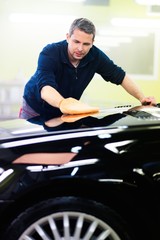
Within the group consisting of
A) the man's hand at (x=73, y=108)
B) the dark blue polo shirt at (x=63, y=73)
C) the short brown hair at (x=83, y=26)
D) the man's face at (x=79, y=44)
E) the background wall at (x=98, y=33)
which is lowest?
the man's hand at (x=73, y=108)

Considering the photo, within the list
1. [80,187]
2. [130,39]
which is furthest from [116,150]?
[130,39]

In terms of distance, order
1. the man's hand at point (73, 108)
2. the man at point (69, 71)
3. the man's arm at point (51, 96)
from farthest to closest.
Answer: the man at point (69, 71) → the man's arm at point (51, 96) → the man's hand at point (73, 108)

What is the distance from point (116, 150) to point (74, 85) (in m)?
1.16

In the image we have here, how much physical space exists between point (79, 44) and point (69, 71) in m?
0.20

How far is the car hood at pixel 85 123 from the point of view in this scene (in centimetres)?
157

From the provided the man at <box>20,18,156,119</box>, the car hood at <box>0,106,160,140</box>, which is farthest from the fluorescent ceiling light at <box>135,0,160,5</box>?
the car hood at <box>0,106,160,140</box>

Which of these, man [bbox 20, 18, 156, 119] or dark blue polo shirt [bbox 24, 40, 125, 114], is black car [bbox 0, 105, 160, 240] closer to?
man [bbox 20, 18, 156, 119]

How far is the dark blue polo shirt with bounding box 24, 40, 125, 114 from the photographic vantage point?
7.75ft

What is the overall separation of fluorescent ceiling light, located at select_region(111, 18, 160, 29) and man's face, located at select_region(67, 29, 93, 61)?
2.72 metres

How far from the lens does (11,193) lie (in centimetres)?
135

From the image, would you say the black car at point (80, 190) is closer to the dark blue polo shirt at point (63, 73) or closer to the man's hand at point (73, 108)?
the man's hand at point (73, 108)

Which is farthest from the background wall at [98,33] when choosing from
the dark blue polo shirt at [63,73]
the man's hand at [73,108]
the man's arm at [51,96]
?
the man's hand at [73,108]

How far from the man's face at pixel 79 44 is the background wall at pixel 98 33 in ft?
8.31

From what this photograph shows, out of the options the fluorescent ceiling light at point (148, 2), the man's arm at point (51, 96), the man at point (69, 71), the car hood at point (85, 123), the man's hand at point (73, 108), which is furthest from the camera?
the fluorescent ceiling light at point (148, 2)
